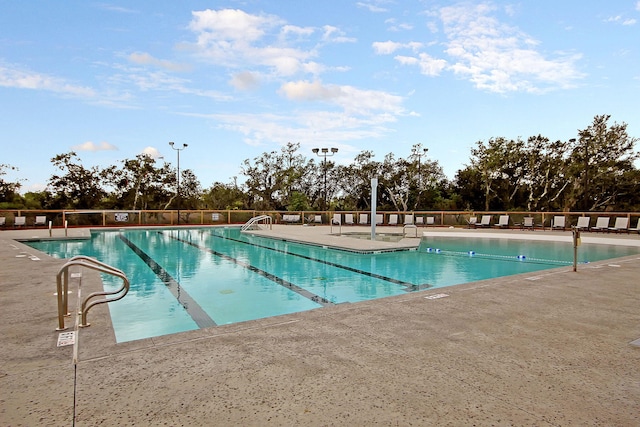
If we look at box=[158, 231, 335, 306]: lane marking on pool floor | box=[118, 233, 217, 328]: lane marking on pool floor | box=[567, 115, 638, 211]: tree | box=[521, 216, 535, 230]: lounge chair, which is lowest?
box=[118, 233, 217, 328]: lane marking on pool floor

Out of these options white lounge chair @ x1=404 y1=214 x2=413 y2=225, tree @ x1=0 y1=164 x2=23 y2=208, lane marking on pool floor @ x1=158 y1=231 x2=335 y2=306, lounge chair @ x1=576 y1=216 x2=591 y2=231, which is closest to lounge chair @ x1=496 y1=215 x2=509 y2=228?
lounge chair @ x1=576 y1=216 x2=591 y2=231

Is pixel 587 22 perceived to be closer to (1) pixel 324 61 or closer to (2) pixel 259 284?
(1) pixel 324 61

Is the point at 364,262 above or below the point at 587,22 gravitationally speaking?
below

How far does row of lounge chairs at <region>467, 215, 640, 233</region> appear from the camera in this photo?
1603 centimetres

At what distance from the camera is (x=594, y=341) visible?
3.03 m

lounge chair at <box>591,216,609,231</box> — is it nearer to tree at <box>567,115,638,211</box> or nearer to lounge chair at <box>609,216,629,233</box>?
lounge chair at <box>609,216,629,233</box>

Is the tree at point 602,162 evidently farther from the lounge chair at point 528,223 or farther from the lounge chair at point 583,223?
the lounge chair at point 583,223

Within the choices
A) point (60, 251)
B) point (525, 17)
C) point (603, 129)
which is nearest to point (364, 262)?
point (60, 251)

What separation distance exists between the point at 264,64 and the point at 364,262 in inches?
521

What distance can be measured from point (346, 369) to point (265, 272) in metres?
5.88

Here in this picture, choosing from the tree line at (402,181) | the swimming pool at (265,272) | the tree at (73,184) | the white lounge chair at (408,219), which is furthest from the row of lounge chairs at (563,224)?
the tree at (73,184)

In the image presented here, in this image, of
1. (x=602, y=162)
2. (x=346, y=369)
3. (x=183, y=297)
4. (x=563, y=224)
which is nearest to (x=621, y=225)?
(x=563, y=224)

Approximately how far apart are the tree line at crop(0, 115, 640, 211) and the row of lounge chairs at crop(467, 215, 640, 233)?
8208 millimetres

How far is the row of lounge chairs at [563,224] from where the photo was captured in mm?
16031
